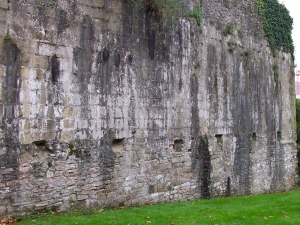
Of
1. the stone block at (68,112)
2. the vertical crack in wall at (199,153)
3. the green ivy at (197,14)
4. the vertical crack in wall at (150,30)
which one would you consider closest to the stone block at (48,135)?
the stone block at (68,112)

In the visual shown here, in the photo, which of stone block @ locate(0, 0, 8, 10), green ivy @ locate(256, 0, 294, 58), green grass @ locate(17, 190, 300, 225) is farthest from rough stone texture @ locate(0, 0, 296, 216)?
green ivy @ locate(256, 0, 294, 58)

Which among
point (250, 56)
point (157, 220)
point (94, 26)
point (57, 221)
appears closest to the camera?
point (57, 221)

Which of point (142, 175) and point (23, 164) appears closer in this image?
point (23, 164)

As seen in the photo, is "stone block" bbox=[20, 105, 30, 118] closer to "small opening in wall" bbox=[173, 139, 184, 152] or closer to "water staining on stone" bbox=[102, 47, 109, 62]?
"water staining on stone" bbox=[102, 47, 109, 62]

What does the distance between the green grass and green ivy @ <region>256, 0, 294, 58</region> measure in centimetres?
769

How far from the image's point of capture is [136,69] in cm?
1050

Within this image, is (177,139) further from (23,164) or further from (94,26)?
(23,164)

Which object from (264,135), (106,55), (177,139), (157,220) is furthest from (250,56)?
(157,220)

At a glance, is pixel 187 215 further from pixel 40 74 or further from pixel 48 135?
pixel 40 74

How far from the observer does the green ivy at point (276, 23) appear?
1631cm

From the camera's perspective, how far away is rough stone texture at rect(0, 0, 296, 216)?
8352 mm

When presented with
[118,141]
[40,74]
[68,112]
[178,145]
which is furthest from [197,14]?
[40,74]

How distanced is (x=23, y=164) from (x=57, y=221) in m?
1.33

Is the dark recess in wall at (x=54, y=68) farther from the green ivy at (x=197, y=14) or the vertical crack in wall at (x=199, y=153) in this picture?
the green ivy at (x=197, y=14)
